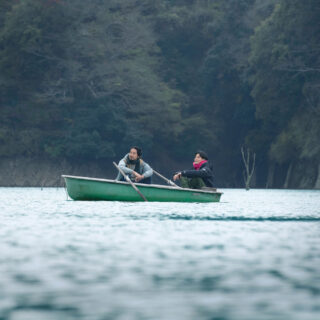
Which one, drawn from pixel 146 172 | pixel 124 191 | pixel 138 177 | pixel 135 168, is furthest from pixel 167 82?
pixel 124 191

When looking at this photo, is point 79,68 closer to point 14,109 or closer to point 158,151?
point 14,109

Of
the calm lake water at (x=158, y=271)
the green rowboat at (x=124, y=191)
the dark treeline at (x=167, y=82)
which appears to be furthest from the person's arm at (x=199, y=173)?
the dark treeline at (x=167, y=82)

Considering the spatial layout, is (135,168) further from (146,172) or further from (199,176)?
(199,176)

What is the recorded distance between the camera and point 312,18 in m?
53.8

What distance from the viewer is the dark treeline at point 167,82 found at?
5622 cm

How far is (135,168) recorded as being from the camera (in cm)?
2394

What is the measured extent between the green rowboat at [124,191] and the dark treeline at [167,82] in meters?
31.5

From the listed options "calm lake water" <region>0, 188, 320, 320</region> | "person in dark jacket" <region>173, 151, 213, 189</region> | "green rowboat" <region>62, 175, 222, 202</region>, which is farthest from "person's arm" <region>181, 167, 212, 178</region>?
"calm lake water" <region>0, 188, 320, 320</region>

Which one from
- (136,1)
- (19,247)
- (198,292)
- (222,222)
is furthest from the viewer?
(136,1)

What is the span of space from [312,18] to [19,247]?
4575 cm

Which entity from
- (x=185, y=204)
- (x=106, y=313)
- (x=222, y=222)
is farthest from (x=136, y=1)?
(x=106, y=313)

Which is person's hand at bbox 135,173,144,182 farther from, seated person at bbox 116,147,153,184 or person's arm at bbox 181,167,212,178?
person's arm at bbox 181,167,212,178

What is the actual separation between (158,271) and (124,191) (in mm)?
14504

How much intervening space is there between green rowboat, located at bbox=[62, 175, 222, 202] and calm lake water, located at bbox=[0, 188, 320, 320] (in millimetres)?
7844
